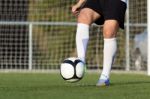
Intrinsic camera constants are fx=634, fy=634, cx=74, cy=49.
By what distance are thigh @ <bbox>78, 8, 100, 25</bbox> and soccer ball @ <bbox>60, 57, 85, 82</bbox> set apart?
24.4 inches

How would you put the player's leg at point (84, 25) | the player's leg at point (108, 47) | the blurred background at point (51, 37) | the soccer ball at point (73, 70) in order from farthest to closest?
the blurred background at point (51, 37) < the player's leg at point (84, 25) < the player's leg at point (108, 47) < the soccer ball at point (73, 70)

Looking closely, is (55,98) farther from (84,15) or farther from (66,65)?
(84,15)

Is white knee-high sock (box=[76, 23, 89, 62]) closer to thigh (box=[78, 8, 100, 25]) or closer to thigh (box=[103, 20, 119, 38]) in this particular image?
thigh (box=[78, 8, 100, 25])

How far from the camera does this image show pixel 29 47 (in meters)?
14.9

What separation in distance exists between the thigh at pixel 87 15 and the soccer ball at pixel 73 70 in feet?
2.03

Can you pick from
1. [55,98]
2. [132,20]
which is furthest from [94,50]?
[55,98]

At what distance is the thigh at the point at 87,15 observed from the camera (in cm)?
759

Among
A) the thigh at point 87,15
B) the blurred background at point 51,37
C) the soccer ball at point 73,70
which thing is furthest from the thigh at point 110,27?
the blurred background at point 51,37

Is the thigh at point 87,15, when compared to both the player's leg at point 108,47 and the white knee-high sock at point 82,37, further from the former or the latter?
the player's leg at point 108,47

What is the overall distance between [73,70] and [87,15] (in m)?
0.80

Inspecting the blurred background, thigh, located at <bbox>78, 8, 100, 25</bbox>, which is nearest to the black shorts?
thigh, located at <bbox>78, 8, 100, 25</bbox>

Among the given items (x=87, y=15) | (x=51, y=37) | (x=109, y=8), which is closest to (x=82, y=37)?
(x=87, y=15)

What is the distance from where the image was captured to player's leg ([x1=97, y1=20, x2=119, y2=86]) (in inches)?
293

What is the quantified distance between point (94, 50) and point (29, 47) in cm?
153
